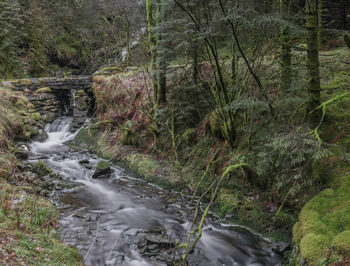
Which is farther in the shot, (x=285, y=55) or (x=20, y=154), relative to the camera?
(x=20, y=154)

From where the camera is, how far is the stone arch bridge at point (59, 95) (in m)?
17.2

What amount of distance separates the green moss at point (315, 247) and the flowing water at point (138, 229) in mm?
1527

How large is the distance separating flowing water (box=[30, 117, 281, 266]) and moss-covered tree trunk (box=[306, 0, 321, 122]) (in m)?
3.01

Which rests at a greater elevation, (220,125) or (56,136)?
(220,125)

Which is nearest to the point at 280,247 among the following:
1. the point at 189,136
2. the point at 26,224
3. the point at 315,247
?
the point at 315,247

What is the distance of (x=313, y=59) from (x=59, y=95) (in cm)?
1747

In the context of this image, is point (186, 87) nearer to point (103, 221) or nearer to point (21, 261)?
point (103, 221)

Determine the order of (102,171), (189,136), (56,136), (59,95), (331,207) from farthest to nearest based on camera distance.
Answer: (59,95)
(56,136)
(102,171)
(189,136)
(331,207)

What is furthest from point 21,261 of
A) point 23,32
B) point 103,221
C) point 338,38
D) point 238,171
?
point 23,32

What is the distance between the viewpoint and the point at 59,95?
19094mm

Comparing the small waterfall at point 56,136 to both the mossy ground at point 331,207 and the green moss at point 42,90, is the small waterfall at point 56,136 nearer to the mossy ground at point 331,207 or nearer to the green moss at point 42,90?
the green moss at point 42,90

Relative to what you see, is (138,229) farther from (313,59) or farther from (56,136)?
(56,136)

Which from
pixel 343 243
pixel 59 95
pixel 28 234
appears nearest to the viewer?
pixel 343 243

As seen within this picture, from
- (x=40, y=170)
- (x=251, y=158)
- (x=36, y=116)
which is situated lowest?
(x=40, y=170)
